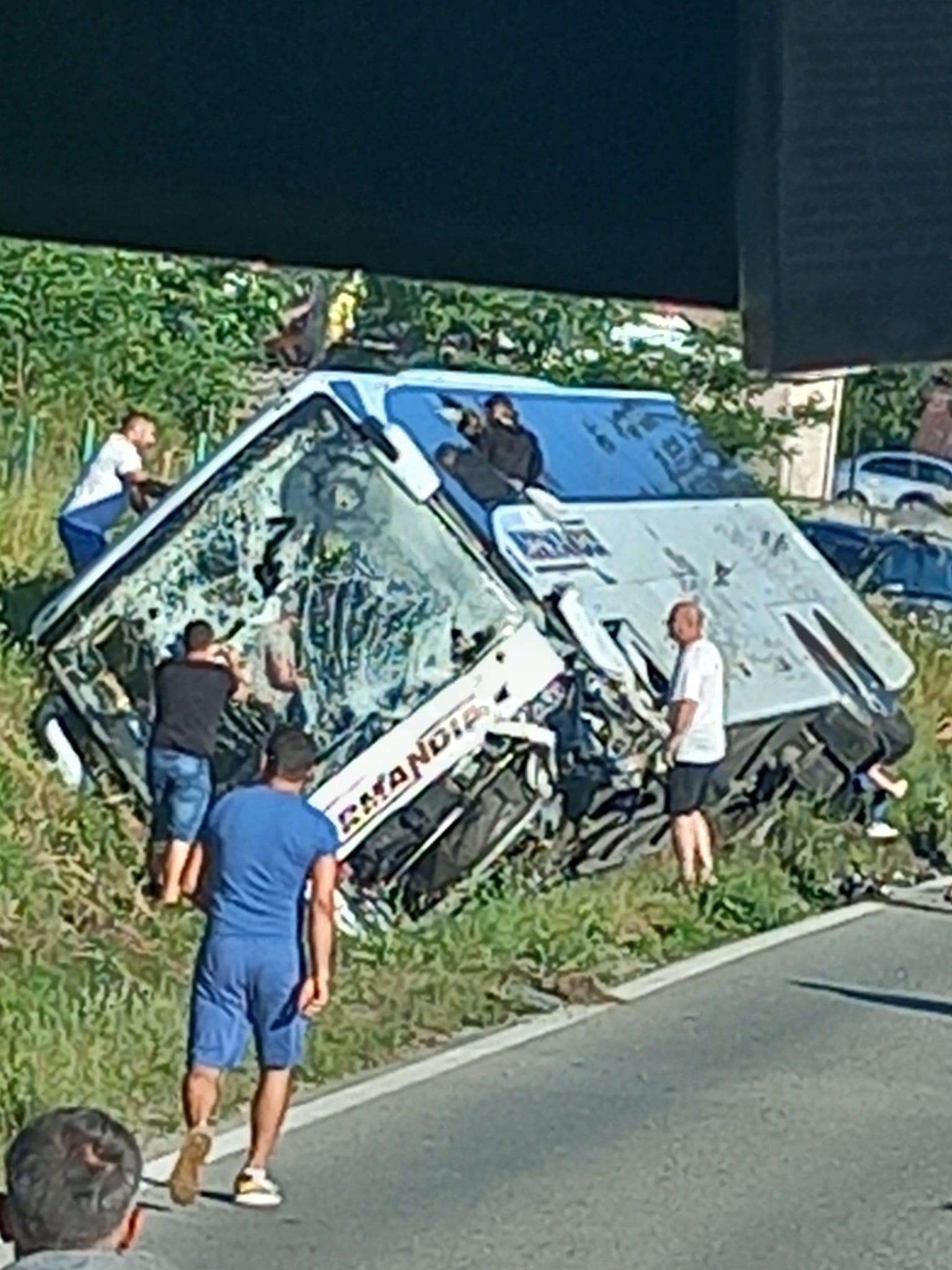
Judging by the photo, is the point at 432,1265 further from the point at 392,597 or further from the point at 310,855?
the point at 392,597

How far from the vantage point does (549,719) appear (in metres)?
14.7

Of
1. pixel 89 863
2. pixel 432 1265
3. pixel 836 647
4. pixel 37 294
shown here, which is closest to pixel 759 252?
pixel 432 1265

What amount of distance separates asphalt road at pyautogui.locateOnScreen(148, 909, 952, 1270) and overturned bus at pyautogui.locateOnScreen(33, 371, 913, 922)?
1.71m

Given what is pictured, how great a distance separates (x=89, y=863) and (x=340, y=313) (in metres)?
9.06

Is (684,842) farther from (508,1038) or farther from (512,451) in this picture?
(508,1038)

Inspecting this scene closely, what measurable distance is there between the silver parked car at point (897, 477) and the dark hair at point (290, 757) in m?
24.4

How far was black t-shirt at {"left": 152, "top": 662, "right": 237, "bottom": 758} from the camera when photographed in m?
14.1

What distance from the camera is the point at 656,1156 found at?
1017cm

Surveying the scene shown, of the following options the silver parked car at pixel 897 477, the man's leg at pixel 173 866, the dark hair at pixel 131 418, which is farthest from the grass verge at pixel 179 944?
the silver parked car at pixel 897 477

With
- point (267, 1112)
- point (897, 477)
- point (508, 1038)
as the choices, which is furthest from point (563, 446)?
Answer: point (897, 477)

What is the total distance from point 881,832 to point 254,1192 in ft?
28.0

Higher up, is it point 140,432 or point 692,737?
point 140,432

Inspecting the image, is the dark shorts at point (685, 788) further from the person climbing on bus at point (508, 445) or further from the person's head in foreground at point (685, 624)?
the person climbing on bus at point (508, 445)

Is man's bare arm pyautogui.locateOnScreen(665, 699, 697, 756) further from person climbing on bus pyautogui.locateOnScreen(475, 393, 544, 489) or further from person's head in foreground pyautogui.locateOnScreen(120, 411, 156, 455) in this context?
person's head in foreground pyautogui.locateOnScreen(120, 411, 156, 455)
